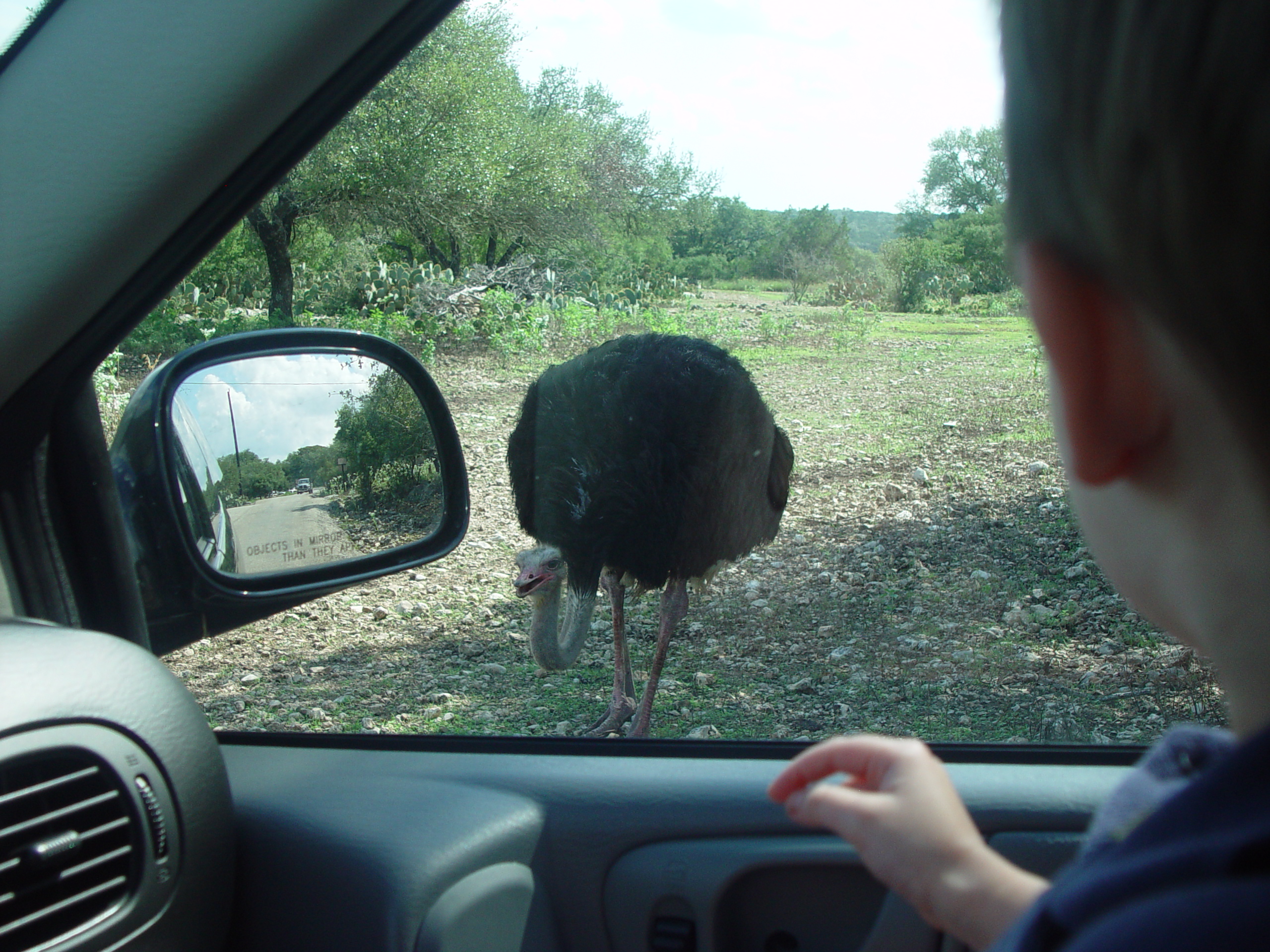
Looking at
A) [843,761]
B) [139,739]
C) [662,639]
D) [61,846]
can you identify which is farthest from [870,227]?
[61,846]

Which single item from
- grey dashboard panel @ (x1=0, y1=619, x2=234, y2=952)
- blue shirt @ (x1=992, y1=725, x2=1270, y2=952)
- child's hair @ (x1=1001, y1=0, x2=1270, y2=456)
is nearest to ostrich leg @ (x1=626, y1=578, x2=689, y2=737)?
grey dashboard panel @ (x1=0, y1=619, x2=234, y2=952)

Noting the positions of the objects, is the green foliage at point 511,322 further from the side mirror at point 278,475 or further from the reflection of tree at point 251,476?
the reflection of tree at point 251,476

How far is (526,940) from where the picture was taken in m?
1.53

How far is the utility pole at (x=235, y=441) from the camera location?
1515mm

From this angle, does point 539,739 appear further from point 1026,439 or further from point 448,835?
point 1026,439

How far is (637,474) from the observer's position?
2.87m

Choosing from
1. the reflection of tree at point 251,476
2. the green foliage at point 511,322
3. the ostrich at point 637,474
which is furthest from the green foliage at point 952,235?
the reflection of tree at point 251,476

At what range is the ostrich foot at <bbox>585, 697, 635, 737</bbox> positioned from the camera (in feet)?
6.12

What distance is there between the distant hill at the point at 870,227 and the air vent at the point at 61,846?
157cm

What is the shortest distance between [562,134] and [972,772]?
1.36m

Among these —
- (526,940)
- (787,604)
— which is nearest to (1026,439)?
(787,604)

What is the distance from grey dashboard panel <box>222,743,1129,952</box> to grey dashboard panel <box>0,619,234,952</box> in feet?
0.55

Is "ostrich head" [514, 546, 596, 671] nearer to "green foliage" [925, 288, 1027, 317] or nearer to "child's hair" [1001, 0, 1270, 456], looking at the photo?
"green foliage" [925, 288, 1027, 317]

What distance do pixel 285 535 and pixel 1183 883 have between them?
1.38m
